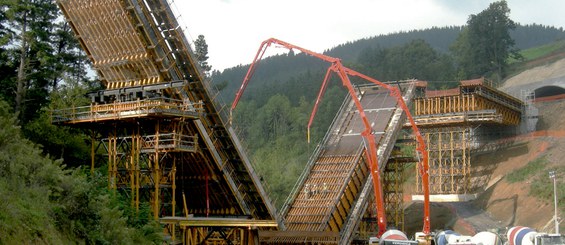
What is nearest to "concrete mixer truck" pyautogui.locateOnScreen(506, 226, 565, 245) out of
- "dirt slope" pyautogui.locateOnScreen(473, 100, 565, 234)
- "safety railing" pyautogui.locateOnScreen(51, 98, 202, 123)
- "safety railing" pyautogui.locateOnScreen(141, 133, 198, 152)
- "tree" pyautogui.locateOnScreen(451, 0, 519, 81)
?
"dirt slope" pyautogui.locateOnScreen(473, 100, 565, 234)

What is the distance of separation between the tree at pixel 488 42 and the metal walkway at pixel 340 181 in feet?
209

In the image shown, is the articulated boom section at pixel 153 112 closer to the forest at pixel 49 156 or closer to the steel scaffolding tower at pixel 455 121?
the forest at pixel 49 156

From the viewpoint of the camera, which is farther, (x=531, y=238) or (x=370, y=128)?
(x=370, y=128)

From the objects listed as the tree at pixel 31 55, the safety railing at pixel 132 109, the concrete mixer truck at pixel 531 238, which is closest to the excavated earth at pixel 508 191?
the concrete mixer truck at pixel 531 238

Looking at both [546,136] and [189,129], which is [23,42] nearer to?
[189,129]

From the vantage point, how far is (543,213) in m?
59.1

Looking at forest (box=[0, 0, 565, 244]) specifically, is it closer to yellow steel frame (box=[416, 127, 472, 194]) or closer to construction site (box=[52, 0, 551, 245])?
construction site (box=[52, 0, 551, 245])

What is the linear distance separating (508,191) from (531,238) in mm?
26011

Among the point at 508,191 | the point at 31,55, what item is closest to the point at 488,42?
the point at 508,191

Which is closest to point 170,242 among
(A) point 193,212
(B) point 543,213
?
(A) point 193,212

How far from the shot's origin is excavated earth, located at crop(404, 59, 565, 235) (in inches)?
2391

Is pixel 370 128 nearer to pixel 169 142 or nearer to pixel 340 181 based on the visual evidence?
pixel 340 181

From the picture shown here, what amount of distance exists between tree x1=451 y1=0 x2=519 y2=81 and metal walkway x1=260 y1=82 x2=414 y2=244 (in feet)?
209

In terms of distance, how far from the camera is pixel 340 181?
162 feet
